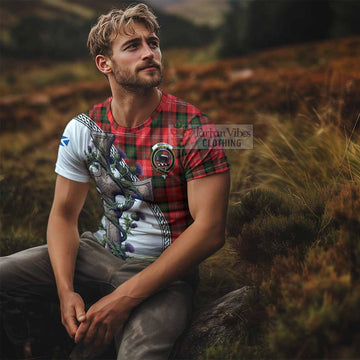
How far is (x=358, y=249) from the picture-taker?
1497 millimetres

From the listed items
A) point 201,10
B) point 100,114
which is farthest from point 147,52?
point 201,10

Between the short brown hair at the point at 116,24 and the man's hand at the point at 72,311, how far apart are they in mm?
1164

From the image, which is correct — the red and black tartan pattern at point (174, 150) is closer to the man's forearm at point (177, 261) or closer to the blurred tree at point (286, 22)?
the man's forearm at point (177, 261)

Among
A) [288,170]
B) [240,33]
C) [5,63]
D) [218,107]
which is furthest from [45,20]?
[288,170]

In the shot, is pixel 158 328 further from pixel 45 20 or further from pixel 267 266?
pixel 45 20

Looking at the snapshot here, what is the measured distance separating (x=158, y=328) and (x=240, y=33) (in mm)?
5724

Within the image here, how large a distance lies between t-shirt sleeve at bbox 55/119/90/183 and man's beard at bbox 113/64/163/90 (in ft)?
0.99

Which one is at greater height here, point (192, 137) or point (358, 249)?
point (192, 137)

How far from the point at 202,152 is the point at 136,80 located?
1.54 ft

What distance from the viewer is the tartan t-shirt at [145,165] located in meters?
1.73

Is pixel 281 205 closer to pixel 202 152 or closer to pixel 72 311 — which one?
pixel 202 152

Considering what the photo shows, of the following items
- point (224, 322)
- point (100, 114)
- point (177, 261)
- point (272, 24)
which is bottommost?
point (224, 322)

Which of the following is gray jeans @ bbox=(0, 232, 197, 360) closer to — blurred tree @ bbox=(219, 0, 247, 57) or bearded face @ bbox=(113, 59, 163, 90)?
bearded face @ bbox=(113, 59, 163, 90)

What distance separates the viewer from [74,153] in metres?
1.94
